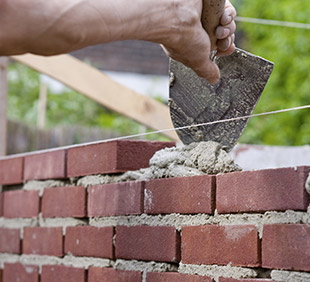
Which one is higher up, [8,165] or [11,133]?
[11,133]

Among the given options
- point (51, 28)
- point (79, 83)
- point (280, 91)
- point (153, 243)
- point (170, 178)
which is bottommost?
point (153, 243)

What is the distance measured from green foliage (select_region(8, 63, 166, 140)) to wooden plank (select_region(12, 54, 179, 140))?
668 centimetres

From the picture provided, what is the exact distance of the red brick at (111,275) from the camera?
2.28 meters

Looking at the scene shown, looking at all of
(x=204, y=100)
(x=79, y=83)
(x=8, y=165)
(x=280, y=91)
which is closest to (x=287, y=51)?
(x=280, y=91)

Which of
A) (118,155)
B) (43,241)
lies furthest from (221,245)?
(43,241)

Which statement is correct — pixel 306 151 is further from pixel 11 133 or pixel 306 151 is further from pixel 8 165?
pixel 11 133

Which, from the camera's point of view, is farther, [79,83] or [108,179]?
[79,83]

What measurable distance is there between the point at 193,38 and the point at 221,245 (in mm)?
672

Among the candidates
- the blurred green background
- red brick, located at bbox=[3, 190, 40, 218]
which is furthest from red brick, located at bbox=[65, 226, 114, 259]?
the blurred green background

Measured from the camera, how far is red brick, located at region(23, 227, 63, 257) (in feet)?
9.06

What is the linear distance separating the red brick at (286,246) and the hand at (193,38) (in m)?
0.44

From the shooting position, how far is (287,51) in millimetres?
10406

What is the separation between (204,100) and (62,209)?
2.74 feet

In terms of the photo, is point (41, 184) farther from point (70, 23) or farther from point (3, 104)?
point (3, 104)
